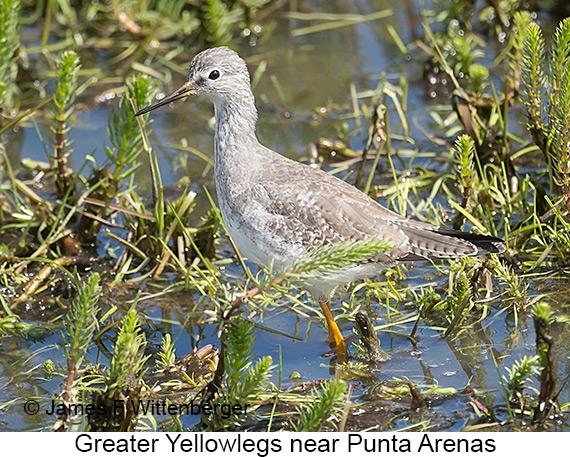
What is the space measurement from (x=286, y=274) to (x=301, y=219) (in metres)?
1.46

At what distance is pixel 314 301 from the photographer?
656cm

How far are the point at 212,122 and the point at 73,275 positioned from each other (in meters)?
2.91

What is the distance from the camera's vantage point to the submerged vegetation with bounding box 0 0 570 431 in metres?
4.80

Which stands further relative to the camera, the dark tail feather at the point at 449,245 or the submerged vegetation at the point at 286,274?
the dark tail feather at the point at 449,245

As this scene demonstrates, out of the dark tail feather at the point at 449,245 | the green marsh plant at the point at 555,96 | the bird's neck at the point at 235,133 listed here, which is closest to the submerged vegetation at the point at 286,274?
the green marsh plant at the point at 555,96

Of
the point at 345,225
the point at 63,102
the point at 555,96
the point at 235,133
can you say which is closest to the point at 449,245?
the point at 345,225

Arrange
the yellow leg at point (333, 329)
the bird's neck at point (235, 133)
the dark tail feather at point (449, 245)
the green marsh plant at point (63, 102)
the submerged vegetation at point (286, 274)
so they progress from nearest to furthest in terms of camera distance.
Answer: the submerged vegetation at point (286, 274), the dark tail feather at point (449, 245), the yellow leg at point (333, 329), the bird's neck at point (235, 133), the green marsh plant at point (63, 102)

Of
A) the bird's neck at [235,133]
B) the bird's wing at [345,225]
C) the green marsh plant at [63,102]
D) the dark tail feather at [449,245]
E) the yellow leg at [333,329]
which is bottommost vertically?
the yellow leg at [333,329]

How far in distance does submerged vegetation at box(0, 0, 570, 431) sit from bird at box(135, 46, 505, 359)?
0.81 feet

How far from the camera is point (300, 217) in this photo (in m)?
5.84

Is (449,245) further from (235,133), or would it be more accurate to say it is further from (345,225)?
(235,133)

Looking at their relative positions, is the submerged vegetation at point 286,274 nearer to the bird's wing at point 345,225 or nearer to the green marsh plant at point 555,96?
the green marsh plant at point 555,96

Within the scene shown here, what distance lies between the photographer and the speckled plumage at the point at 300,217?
576 cm

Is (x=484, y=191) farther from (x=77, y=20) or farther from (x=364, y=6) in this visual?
(x=77, y=20)
